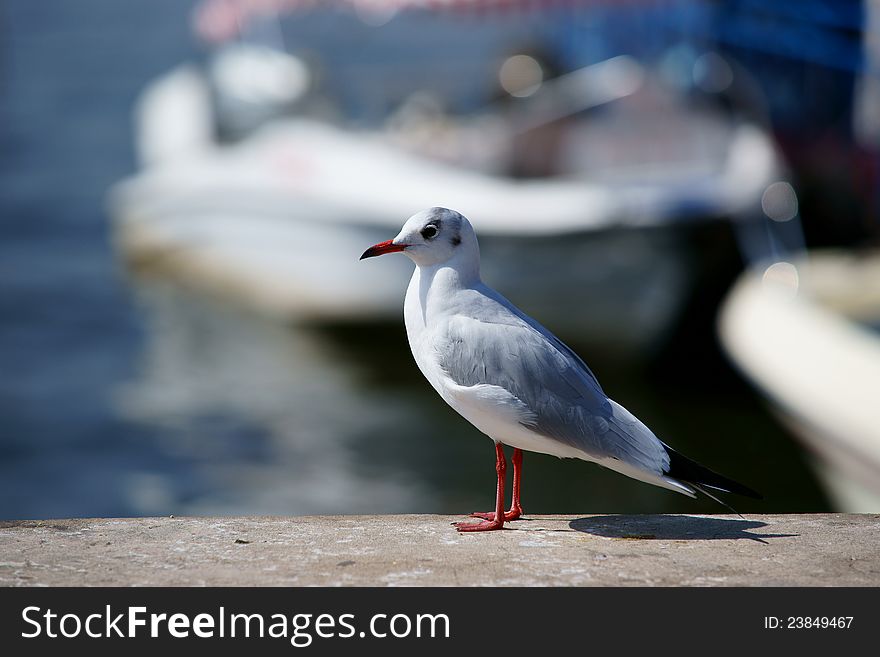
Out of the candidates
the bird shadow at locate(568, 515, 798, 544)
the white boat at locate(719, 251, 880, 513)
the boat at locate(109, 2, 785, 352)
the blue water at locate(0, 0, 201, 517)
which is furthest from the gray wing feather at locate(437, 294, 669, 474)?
the boat at locate(109, 2, 785, 352)

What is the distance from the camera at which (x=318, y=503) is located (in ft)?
28.5

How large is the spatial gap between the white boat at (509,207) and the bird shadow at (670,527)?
7.00 meters

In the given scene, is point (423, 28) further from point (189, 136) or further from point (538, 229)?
point (538, 229)

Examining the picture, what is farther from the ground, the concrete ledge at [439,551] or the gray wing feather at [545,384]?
the gray wing feather at [545,384]

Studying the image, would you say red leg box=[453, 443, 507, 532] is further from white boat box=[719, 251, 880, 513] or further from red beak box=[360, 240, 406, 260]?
white boat box=[719, 251, 880, 513]

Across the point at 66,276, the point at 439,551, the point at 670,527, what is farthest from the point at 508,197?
the point at 439,551

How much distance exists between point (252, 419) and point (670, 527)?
7332 mm

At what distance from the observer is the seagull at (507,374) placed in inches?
119

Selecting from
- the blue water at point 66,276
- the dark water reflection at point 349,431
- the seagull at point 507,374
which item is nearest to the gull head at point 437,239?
the seagull at point 507,374

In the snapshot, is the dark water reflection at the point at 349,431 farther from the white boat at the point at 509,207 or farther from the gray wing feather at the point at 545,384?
the gray wing feather at the point at 545,384

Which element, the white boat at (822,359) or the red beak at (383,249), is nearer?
the red beak at (383,249)

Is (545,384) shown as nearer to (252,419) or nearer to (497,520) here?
(497,520)
